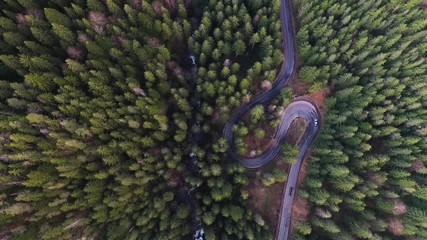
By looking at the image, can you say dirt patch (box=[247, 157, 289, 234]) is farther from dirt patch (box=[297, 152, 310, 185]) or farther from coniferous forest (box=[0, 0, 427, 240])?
dirt patch (box=[297, 152, 310, 185])

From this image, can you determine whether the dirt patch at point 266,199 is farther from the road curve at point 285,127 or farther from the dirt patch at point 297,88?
the dirt patch at point 297,88

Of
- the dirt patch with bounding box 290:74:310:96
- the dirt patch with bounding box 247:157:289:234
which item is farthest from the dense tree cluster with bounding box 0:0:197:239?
the dirt patch with bounding box 290:74:310:96

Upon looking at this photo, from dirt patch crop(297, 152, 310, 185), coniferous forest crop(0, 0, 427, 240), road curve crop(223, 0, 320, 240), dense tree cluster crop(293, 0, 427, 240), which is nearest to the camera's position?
coniferous forest crop(0, 0, 427, 240)

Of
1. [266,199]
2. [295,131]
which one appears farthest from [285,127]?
[266,199]

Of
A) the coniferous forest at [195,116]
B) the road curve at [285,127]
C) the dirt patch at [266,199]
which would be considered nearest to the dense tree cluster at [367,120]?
the coniferous forest at [195,116]

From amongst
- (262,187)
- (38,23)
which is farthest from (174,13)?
(262,187)

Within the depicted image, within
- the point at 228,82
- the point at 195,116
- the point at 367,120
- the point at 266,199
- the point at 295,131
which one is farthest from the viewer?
the point at 295,131

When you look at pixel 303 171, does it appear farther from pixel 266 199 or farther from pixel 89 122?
pixel 89 122
